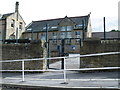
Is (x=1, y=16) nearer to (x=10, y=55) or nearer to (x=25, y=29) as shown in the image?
(x=25, y=29)

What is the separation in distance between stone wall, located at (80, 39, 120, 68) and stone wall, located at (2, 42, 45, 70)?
2665mm

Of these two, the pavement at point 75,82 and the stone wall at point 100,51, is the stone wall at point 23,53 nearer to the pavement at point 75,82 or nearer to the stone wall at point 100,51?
the pavement at point 75,82

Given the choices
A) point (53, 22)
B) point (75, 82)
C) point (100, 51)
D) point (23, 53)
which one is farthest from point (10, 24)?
point (75, 82)

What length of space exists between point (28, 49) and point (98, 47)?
14.3 feet

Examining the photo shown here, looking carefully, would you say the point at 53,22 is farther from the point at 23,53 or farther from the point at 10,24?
the point at 23,53

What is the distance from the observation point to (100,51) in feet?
28.1

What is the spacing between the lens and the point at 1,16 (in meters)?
34.2

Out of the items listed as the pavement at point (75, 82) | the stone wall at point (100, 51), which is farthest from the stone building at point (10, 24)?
the pavement at point (75, 82)

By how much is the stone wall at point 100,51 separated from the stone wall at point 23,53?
105 inches

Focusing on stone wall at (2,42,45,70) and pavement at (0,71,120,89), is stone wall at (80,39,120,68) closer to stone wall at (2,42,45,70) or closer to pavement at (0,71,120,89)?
pavement at (0,71,120,89)

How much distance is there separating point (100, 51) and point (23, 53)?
4812mm

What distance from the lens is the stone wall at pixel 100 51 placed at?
8.34 metres

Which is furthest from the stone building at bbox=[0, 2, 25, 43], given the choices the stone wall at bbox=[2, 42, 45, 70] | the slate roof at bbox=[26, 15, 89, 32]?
the stone wall at bbox=[2, 42, 45, 70]

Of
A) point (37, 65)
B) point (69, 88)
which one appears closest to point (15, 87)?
point (69, 88)
